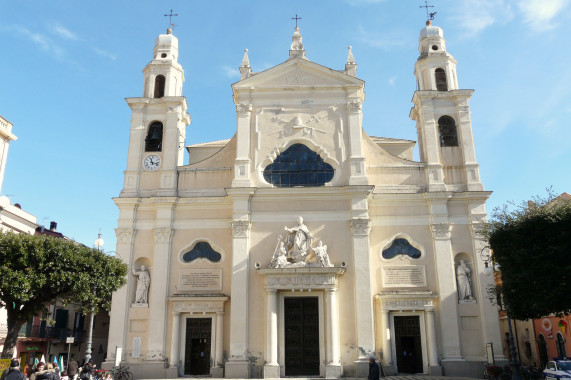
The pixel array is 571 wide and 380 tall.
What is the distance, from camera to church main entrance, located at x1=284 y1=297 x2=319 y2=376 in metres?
21.1

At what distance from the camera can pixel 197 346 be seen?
22234 mm

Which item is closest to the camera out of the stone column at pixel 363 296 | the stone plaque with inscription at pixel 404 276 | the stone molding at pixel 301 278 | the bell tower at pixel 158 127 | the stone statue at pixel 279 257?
the stone column at pixel 363 296

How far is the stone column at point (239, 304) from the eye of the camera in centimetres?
2069

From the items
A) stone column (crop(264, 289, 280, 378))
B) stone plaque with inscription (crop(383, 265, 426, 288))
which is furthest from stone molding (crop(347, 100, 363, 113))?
stone column (crop(264, 289, 280, 378))

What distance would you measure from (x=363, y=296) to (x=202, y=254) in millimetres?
7581

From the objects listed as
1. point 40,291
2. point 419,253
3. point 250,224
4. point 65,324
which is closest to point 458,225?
point 419,253

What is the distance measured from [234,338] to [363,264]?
633 cm

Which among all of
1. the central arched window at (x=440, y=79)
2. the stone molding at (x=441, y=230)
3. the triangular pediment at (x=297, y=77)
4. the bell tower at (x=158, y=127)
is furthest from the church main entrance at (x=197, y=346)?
the central arched window at (x=440, y=79)

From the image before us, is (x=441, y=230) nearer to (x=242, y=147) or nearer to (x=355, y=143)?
(x=355, y=143)

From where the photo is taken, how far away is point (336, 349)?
67.6ft

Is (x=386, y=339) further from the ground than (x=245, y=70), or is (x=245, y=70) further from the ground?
(x=245, y=70)

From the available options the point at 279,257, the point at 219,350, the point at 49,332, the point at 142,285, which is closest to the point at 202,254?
the point at 142,285

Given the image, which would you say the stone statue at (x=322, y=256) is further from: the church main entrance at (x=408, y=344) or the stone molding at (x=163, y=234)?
the stone molding at (x=163, y=234)

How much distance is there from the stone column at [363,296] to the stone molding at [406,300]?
74 centimetres
